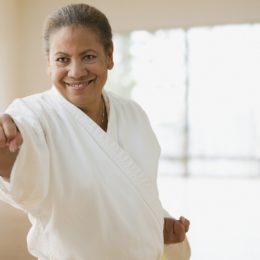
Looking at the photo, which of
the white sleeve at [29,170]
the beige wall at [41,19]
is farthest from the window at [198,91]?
the white sleeve at [29,170]

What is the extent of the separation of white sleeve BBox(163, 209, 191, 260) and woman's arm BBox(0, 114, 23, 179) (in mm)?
582

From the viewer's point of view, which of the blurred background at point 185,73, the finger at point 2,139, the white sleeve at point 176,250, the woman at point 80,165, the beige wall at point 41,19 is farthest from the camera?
the blurred background at point 185,73

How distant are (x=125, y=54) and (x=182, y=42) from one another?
89 centimetres

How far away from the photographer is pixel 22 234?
2.36 meters

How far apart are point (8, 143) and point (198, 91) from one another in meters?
5.74

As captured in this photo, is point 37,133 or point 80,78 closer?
point 37,133

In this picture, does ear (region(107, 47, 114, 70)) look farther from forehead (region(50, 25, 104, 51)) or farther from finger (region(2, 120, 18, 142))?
finger (region(2, 120, 18, 142))

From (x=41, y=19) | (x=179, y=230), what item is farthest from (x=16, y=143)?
(x=41, y=19)

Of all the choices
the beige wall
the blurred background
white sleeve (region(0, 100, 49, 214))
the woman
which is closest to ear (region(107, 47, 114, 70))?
the woman

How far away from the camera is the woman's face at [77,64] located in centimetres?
96

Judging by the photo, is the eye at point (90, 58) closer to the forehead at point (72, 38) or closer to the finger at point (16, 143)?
the forehead at point (72, 38)

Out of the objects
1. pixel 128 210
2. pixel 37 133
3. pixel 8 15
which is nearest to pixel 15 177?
pixel 37 133

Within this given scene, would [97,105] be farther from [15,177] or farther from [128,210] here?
[15,177]

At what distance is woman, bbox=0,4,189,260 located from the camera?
809mm
